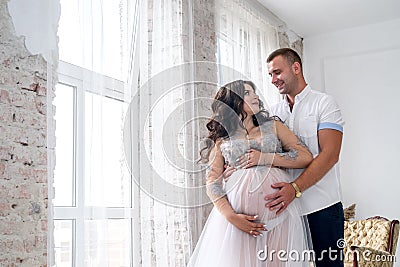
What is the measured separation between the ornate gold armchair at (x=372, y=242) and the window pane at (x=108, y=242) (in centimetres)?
162

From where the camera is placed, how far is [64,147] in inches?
103

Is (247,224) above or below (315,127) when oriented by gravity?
below

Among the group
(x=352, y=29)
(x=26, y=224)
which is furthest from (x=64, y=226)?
(x=352, y=29)

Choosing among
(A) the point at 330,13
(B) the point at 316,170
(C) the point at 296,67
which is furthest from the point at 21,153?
(A) the point at 330,13

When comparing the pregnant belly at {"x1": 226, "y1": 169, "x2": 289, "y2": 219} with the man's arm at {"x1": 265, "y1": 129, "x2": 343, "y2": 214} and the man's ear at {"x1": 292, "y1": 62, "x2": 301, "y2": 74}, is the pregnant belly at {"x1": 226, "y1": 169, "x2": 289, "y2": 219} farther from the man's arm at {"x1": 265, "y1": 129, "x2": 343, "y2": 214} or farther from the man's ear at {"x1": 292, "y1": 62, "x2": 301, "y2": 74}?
the man's ear at {"x1": 292, "y1": 62, "x2": 301, "y2": 74}

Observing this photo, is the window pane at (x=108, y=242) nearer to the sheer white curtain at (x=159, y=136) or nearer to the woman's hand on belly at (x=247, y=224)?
the sheer white curtain at (x=159, y=136)

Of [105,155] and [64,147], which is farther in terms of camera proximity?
[105,155]

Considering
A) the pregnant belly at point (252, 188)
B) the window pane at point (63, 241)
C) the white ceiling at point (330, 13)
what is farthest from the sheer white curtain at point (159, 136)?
the white ceiling at point (330, 13)

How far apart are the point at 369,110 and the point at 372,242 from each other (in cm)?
153

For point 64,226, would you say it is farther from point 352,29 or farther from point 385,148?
point 352,29

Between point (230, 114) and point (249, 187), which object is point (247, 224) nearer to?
point (249, 187)

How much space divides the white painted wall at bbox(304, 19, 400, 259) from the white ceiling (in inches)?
6.8

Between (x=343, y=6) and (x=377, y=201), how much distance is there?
186 centimetres

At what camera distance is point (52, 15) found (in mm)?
2482
